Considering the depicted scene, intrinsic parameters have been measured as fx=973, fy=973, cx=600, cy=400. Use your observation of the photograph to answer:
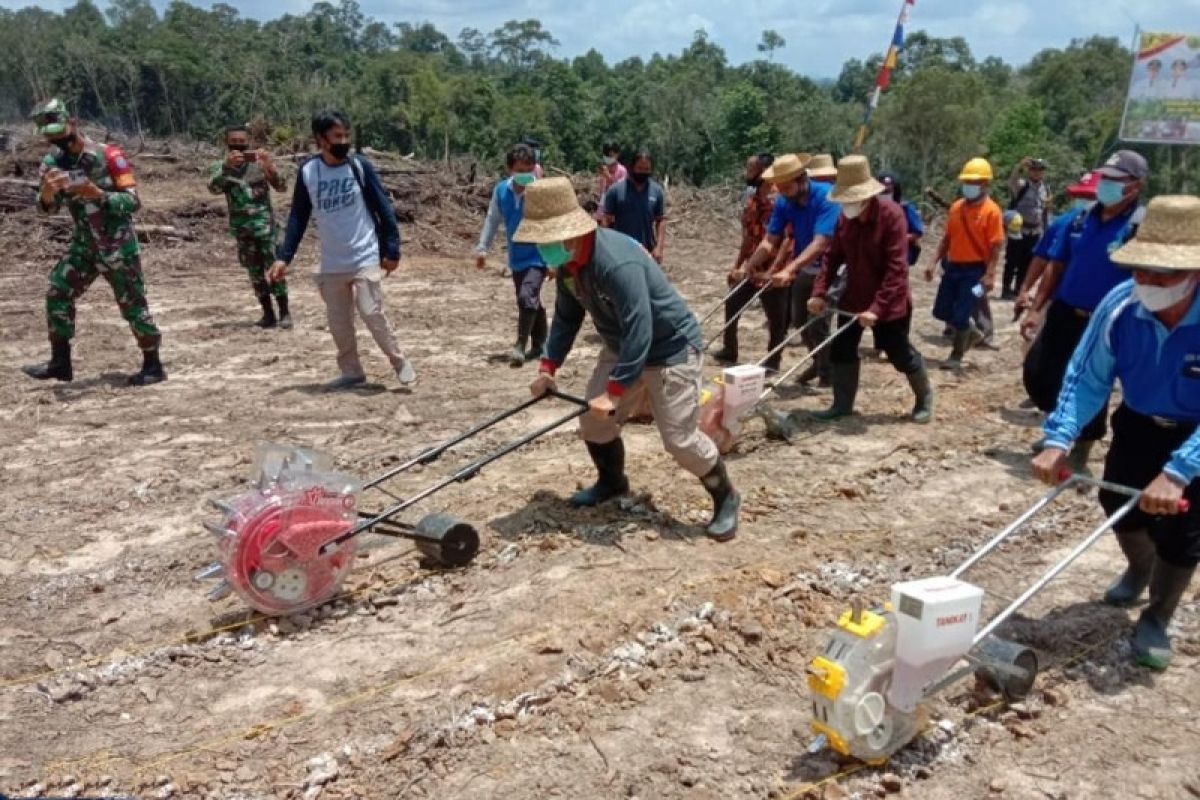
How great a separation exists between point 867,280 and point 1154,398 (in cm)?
321

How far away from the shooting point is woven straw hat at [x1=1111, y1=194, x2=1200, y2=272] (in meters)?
3.30

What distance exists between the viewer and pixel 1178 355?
11.5 feet

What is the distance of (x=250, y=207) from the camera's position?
33.1 feet

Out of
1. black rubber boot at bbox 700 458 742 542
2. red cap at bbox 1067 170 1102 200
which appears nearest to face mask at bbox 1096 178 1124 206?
red cap at bbox 1067 170 1102 200

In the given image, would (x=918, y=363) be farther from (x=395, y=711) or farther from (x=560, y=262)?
(x=395, y=711)

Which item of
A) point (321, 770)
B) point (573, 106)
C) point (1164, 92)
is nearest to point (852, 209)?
point (321, 770)

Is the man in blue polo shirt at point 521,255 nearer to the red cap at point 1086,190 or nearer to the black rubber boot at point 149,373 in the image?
the black rubber boot at point 149,373

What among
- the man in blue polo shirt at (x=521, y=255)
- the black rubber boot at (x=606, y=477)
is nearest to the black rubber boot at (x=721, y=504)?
the black rubber boot at (x=606, y=477)

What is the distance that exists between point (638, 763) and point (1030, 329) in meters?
4.30

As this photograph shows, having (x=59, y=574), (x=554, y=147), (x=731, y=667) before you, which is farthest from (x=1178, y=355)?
(x=554, y=147)

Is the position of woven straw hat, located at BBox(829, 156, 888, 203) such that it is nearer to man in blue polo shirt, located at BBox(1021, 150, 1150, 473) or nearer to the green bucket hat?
man in blue polo shirt, located at BBox(1021, 150, 1150, 473)

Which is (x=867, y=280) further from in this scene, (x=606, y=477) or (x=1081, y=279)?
(x=606, y=477)

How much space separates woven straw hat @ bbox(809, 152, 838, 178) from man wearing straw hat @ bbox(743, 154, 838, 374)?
167 millimetres

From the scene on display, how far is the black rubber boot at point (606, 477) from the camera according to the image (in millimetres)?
5457
